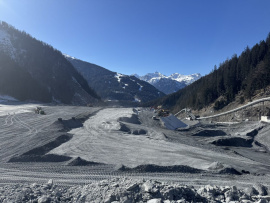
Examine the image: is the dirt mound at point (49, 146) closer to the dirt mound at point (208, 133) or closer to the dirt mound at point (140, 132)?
the dirt mound at point (140, 132)

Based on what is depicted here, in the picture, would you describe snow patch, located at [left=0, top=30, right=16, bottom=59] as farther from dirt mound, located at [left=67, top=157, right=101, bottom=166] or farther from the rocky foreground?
the rocky foreground

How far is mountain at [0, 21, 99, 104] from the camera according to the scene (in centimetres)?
8644

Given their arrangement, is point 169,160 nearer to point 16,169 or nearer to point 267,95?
point 16,169

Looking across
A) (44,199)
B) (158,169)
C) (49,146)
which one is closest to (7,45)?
(49,146)

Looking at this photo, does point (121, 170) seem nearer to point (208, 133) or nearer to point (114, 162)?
point (114, 162)

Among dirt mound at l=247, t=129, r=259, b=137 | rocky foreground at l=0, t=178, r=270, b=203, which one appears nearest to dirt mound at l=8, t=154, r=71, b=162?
rocky foreground at l=0, t=178, r=270, b=203

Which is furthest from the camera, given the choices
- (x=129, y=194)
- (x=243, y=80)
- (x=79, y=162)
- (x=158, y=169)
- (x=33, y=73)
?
(x=33, y=73)

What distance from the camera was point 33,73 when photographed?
10225cm

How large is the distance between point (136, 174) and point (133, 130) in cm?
1538

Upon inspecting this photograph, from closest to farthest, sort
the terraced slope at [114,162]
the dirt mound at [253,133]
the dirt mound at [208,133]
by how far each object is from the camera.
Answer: the terraced slope at [114,162]
the dirt mound at [253,133]
the dirt mound at [208,133]

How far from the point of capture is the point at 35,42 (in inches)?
4877

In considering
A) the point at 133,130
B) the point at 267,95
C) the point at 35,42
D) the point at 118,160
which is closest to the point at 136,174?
the point at 118,160

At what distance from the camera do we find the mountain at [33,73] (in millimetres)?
86438

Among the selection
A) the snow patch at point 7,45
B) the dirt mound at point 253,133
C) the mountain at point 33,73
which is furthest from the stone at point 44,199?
the snow patch at point 7,45
